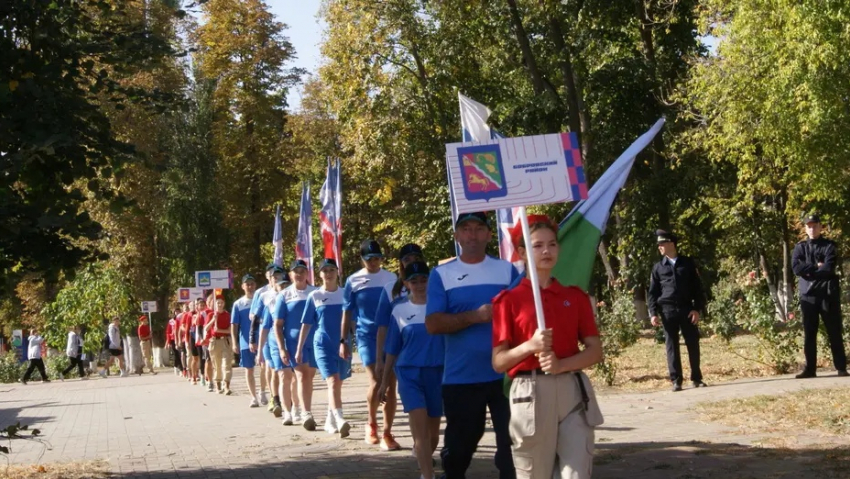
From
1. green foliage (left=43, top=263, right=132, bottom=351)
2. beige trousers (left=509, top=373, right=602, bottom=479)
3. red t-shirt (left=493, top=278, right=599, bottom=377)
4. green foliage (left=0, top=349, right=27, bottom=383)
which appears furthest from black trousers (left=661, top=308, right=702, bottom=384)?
green foliage (left=43, top=263, right=132, bottom=351)

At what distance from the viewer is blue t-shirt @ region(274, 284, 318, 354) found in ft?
44.7

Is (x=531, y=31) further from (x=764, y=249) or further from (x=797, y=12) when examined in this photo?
(x=764, y=249)

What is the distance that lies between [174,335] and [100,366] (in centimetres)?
1366

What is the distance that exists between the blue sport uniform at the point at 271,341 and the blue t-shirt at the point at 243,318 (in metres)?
2.63

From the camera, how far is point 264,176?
5044cm

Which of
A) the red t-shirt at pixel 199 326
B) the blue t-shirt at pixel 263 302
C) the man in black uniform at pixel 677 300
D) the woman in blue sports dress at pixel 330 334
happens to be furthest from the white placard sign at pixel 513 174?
the red t-shirt at pixel 199 326

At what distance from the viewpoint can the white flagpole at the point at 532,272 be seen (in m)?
5.43

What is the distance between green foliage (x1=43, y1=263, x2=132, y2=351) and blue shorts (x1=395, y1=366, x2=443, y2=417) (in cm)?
3708

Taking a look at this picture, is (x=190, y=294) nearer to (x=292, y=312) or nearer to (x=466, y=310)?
(x=292, y=312)

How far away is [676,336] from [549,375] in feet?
29.3

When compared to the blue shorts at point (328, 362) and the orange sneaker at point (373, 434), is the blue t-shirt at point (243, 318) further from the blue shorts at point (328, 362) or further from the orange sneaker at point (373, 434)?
the orange sneaker at point (373, 434)

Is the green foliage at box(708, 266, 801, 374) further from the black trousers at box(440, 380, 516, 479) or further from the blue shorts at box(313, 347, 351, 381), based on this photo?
the black trousers at box(440, 380, 516, 479)

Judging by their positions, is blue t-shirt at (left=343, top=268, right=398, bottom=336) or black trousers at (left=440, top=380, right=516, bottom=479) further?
blue t-shirt at (left=343, top=268, right=398, bottom=336)

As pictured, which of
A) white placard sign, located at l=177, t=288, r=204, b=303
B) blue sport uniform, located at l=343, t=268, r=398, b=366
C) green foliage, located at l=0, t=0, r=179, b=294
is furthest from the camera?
white placard sign, located at l=177, t=288, r=204, b=303
